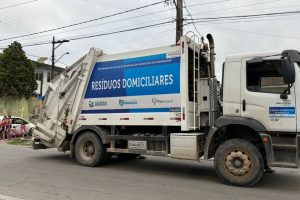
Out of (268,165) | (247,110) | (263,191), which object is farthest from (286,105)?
(263,191)

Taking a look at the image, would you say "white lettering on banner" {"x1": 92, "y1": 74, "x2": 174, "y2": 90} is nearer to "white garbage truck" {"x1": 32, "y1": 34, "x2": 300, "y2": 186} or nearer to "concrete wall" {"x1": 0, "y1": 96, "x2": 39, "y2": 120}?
"white garbage truck" {"x1": 32, "y1": 34, "x2": 300, "y2": 186}

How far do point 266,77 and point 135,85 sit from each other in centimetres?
326

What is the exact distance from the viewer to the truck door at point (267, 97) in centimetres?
721

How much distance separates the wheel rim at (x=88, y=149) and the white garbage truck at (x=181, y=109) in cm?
3

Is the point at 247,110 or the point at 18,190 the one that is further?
the point at 247,110

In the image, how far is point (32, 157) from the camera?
11.8 meters

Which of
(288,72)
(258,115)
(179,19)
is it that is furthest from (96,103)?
(179,19)

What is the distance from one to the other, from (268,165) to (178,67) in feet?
9.81

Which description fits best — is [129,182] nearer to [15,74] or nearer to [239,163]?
[239,163]

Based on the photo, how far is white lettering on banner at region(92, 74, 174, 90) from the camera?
8594mm

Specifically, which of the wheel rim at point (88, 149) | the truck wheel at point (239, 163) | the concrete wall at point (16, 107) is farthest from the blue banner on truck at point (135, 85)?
the concrete wall at point (16, 107)

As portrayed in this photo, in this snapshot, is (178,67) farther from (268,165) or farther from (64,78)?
(64,78)

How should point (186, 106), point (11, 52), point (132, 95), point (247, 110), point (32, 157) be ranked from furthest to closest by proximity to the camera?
1. point (11, 52)
2. point (32, 157)
3. point (132, 95)
4. point (186, 106)
5. point (247, 110)

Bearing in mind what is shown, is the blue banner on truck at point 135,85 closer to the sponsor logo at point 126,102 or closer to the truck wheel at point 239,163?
the sponsor logo at point 126,102
